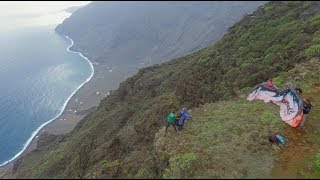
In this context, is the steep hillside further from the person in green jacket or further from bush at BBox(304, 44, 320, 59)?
the person in green jacket

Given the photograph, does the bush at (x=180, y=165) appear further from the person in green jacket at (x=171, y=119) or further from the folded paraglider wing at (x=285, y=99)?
the folded paraglider wing at (x=285, y=99)

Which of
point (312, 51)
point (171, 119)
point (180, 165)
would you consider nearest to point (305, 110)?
point (171, 119)

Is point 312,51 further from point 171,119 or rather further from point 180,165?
point 180,165

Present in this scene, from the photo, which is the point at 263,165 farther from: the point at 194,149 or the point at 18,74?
the point at 18,74

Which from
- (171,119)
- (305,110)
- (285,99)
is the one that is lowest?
(285,99)

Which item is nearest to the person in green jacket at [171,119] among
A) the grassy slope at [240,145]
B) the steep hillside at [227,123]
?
the grassy slope at [240,145]

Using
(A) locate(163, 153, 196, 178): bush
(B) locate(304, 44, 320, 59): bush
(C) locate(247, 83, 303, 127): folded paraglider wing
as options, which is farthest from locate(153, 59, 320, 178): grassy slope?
(B) locate(304, 44, 320, 59): bush
